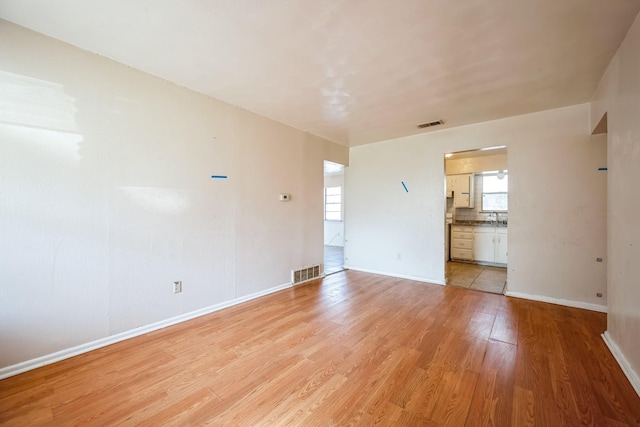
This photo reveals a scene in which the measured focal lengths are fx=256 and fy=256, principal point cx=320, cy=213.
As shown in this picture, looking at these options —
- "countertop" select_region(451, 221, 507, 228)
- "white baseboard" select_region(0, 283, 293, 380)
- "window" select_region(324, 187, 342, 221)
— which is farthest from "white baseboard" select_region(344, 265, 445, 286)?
"window" select_region(324, 187, 342, 221)

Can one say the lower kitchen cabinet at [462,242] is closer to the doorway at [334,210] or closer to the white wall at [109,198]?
the doorway at [334,210]

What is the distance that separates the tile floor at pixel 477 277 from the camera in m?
4.13

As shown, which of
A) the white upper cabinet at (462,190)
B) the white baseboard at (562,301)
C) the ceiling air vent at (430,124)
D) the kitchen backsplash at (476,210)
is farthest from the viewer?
the kitchen backsplash at (476,210)

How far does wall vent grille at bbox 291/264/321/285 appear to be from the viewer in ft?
13.5

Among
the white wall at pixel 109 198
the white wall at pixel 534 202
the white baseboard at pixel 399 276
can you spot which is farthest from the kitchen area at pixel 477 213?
the white wall at pixel 109 198

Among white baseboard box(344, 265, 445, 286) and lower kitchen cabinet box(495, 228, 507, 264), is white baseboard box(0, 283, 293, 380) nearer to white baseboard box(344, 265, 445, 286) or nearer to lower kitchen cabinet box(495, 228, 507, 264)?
white baseboard box(344, 265, 445, 286)

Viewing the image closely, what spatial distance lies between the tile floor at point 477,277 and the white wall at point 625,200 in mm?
1799

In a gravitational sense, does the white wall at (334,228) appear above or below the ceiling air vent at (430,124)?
below

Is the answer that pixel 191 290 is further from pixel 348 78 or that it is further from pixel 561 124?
pixel 561 124

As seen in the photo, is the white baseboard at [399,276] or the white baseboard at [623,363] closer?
the white baseboard at [623,363]

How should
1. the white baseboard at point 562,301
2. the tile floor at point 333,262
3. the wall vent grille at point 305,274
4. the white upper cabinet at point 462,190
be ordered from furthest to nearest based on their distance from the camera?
the white upper cabinet at point 462,190, the tile floor at point 333,262, the wall vent grille at point 305,274, the white baseboard at point 562,301

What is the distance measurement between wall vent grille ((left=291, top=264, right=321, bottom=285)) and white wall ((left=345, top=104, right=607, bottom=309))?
1.44 meters

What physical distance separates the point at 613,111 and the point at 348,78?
2366 millimetres

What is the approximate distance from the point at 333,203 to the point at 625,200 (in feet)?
23.8
